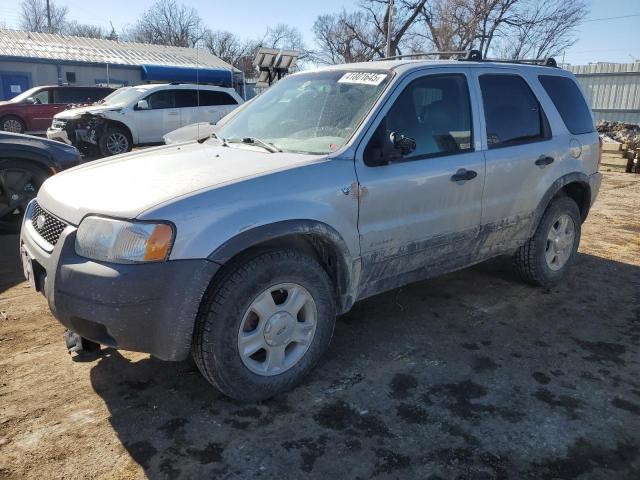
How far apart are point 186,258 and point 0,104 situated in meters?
17.9

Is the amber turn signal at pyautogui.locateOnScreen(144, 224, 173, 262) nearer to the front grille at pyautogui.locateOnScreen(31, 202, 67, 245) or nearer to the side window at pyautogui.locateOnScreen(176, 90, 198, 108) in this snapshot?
the front grille at pyautogui.locateOnScreen(31, 202, 67, 245)

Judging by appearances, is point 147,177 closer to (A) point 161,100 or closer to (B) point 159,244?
(B) point 159,244

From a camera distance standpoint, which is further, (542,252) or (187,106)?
(187,106)

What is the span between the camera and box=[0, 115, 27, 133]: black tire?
1691cm

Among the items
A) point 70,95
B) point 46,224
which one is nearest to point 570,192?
point 46,224

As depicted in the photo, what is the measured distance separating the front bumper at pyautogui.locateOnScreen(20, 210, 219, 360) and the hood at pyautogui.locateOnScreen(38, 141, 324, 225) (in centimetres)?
26

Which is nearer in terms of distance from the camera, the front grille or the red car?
the front grille

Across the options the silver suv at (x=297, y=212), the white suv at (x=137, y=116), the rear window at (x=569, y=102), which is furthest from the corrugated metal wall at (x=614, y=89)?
the silver suv at (x=297, y=212)

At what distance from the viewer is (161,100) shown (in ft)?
46.5

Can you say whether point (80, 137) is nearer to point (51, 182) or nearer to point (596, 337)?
point (51, 182)

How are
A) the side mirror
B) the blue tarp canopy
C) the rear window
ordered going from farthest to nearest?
the blue tarp canopy, the rear window, the side mirror

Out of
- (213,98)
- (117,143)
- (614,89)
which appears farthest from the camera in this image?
(614,89)

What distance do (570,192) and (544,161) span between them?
797 millimetres

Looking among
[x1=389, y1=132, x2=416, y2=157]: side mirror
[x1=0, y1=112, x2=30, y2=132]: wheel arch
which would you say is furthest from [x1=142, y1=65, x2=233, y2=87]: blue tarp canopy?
[x1=389, y1=132, x2=416, y2=157]: side mirror
